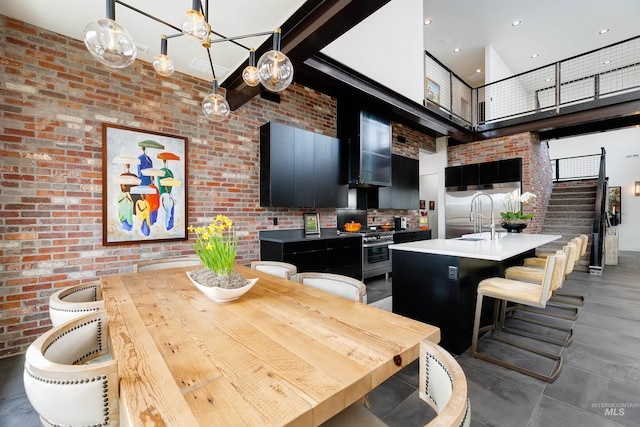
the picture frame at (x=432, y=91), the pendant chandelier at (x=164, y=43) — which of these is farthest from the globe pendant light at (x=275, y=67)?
the picture frame at (x=432, y=91)

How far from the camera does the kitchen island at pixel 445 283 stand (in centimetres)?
244

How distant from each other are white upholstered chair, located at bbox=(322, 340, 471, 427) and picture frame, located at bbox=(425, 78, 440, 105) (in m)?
6.07

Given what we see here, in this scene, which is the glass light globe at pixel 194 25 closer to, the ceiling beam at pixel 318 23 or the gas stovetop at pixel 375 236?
the ceiling beam at pixel 318 23

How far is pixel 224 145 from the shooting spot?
365cm

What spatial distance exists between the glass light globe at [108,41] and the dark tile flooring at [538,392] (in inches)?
86.8

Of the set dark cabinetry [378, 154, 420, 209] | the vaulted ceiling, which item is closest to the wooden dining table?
the vaulted ceiling

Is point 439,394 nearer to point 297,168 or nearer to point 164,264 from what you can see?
point 164,264

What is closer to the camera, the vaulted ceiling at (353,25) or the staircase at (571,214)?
the vaulted ceiling at (353,25)

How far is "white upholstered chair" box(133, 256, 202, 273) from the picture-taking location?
7.52 ft

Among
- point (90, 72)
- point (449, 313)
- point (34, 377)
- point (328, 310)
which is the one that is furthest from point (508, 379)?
point (90, 72)

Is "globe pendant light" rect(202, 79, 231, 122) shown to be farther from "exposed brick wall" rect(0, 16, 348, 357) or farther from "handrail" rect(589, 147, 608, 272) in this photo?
"handrail" rect(589, 147, 608, 272)

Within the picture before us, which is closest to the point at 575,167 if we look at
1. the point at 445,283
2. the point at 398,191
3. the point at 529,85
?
the point at 529,85

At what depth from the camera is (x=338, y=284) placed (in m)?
1.65

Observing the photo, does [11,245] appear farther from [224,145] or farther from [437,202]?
[437,202]
